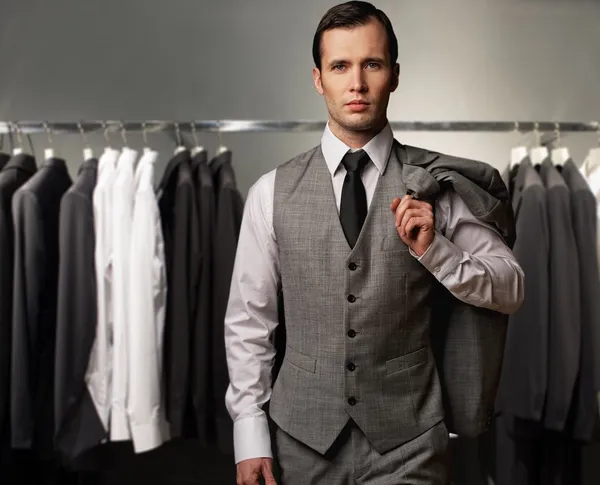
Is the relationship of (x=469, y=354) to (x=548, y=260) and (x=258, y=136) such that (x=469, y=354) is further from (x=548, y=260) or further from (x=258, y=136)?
(x=258, y=136)

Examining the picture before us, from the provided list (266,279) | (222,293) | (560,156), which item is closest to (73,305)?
(222,293)

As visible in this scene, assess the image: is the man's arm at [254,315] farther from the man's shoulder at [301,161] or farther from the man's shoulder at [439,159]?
the man's shoulder at [439,159]

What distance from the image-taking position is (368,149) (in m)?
1.37

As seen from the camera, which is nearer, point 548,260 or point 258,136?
Answer: point 548,260

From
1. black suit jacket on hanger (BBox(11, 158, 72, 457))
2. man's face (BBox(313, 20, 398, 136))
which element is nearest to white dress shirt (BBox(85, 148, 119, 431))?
black suit jacket on hanger (BBox(11, 158, 72, 457))

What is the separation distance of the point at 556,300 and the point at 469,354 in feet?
2.63

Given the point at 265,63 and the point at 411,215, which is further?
the point at 265,63

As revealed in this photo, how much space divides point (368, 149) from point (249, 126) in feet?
3.57

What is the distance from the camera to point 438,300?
143cm

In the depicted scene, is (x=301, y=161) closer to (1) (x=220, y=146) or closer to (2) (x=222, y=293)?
(2) (x=222, y=293)

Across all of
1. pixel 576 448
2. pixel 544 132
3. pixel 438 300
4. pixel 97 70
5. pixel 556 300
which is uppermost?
pixel 97 70

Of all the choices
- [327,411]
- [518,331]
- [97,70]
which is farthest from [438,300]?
[97,70]

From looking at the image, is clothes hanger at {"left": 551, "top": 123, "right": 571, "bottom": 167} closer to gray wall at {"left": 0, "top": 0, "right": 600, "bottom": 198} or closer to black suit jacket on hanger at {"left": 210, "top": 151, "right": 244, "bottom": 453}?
gray wall at {"left": 0, "top": 0, "right": 600, "bottom": 198}

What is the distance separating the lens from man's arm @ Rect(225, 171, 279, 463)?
1389mm
